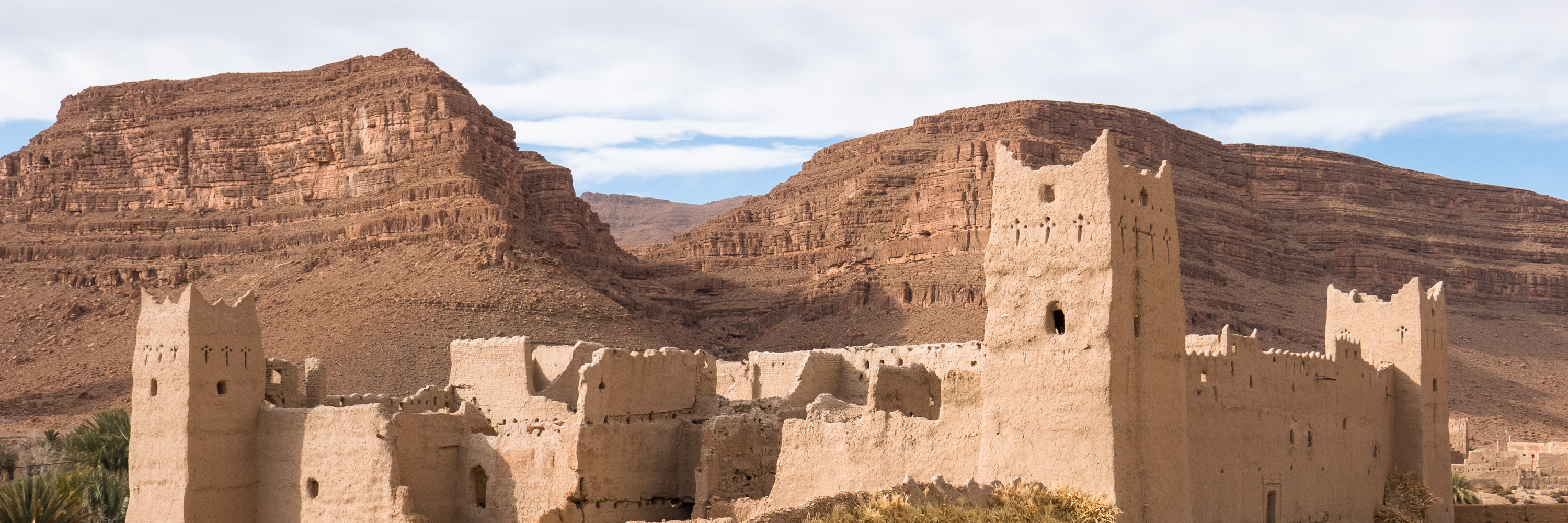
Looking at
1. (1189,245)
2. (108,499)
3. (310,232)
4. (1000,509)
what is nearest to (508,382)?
(108,499)

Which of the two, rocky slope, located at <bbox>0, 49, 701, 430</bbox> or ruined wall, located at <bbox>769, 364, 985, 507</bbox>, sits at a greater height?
rocky slope, located at <bbox>0, 49, 701, 430</bbox>

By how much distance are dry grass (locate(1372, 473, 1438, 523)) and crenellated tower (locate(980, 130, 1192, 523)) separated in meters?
12.9

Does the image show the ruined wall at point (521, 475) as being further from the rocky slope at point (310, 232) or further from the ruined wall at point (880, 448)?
the rocky slope at point (310, 232)

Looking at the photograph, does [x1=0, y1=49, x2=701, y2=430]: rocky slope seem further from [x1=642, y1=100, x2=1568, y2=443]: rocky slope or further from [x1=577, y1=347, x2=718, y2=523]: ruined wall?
[x1=577, y1=347, x2=718, y2=523]: ruined wall

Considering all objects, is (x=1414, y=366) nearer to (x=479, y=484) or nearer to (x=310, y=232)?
(x=479, y=484)

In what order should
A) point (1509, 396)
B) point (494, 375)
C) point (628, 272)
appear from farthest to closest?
point (628, 272) → point (1509, 396) → point (494, 375)

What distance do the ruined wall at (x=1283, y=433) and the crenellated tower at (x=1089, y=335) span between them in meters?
3.33

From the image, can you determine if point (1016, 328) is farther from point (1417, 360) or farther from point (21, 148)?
point (21, 148)

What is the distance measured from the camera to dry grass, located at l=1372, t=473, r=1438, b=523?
32906 mm

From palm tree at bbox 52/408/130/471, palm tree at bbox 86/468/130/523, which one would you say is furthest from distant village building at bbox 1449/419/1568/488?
palm tree at bbox 52/408/130/471

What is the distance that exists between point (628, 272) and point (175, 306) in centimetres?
7475

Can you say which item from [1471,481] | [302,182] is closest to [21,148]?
[302,182]

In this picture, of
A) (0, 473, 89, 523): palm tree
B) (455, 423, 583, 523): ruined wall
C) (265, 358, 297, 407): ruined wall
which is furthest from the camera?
(0, 473, 89, 523): palm tree

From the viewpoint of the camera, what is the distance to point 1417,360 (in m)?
33.2
